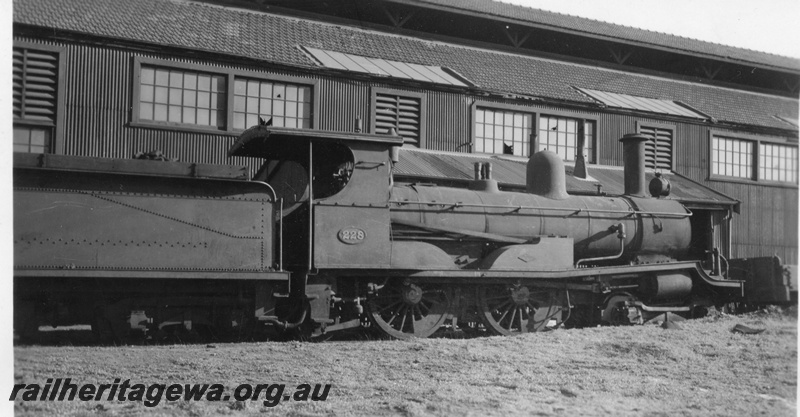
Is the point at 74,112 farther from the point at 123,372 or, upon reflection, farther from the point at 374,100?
the point at 123,372

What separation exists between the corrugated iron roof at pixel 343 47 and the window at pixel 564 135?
1.82ft

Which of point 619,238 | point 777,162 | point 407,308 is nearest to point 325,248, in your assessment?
point 407,308

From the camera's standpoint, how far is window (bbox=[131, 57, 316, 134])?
44.4ft

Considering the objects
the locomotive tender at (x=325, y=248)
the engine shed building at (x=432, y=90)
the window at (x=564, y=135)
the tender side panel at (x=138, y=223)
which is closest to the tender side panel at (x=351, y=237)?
the locomotive tender at (x=325, y=248)

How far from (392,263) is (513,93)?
8042mm

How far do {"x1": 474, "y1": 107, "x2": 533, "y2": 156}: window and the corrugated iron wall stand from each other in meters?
0.24

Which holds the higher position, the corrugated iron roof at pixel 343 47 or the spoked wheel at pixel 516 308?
the corrugated iron roof at pixel 343 47

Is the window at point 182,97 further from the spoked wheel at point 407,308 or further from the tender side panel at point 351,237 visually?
the spoked wheel at point 407,308

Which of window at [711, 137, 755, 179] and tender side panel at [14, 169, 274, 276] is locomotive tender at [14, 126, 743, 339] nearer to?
tender side panel at [14, 169, 274, 276]

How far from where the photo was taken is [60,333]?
908 centimetres

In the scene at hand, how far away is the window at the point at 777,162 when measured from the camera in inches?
784

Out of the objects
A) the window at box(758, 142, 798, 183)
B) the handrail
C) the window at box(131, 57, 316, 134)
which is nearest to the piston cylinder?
the handrail

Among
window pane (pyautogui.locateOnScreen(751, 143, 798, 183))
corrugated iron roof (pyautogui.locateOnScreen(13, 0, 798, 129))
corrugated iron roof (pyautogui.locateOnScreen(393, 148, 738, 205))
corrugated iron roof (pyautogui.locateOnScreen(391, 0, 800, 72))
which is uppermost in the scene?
corrugated iron roof (pyautogui.locateOnScreen(391, 0, 800, 72))

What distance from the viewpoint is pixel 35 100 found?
12.6 m
